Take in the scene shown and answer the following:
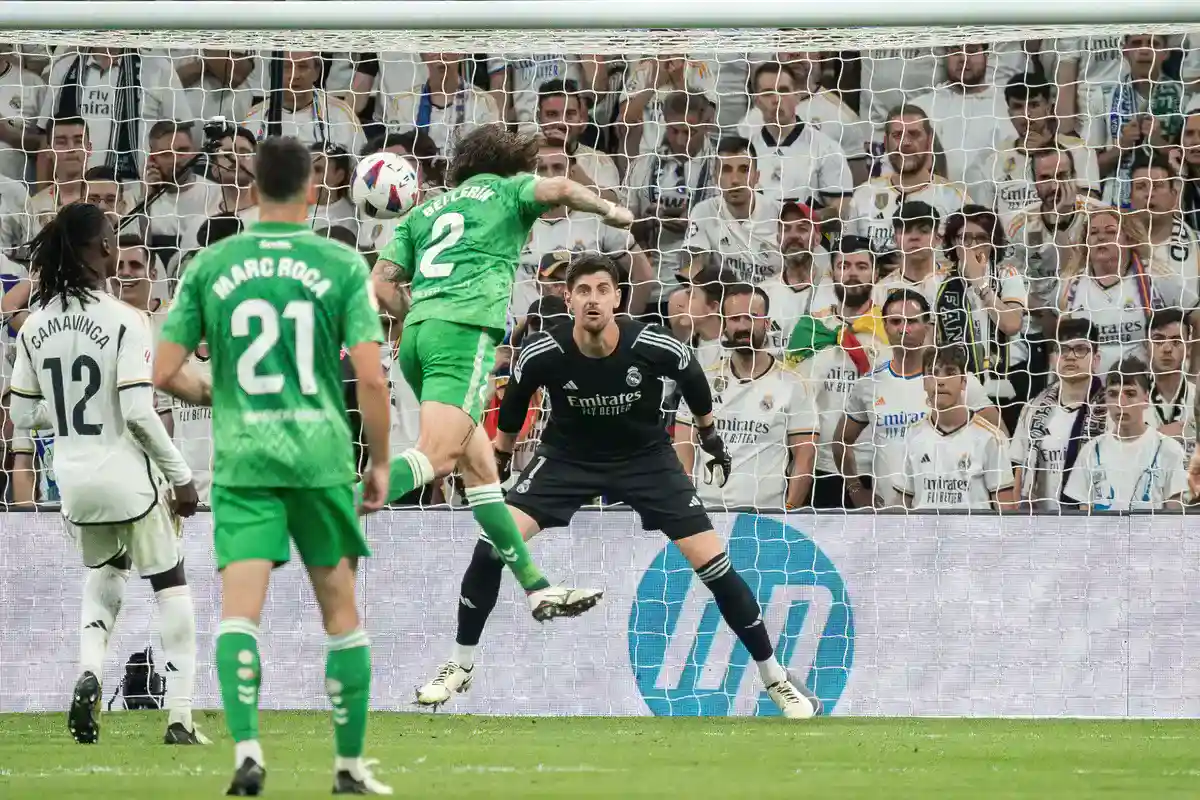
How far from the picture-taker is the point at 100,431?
7.38 m

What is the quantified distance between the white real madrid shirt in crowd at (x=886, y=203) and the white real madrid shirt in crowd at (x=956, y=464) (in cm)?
149

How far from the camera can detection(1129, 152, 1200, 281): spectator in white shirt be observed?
1079 centimetres

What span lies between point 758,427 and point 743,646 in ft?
4.93

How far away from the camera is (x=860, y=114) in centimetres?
1184

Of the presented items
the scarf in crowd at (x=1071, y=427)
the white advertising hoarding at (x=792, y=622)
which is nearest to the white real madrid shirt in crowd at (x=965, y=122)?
the scarf in crowd at (x=1071, y=427)

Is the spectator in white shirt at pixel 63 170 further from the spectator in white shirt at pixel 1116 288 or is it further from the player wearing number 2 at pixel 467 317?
the spectator in white shirt at pixel 1116 288

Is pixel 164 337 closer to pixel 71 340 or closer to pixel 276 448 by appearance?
pixel 276 448

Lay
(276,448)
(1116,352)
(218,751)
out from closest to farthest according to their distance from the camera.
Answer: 1. (276,448)
2. (218,751)
3. (1116,352)

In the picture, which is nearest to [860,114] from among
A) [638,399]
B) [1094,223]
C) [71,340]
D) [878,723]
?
[1094,223]

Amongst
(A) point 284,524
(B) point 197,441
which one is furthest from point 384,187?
(B) point 197,441

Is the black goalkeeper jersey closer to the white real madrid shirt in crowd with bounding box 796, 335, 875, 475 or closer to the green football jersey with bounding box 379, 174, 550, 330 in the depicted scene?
the green football jersey with bounding box 379, 174, 550, 330

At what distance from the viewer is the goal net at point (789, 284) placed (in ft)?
30.9

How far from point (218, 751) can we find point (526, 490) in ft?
8.32

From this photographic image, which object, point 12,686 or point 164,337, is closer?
A: point 164,337
